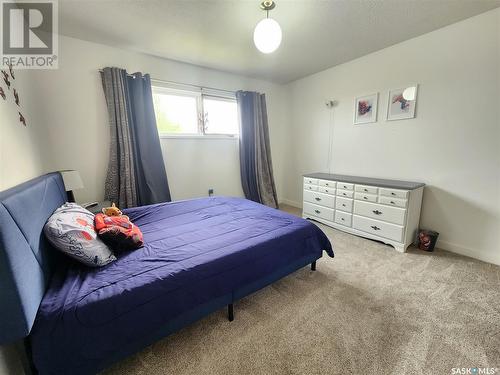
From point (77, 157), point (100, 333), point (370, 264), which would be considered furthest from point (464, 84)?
point (77, 157)

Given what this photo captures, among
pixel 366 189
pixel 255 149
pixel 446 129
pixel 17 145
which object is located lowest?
pixel 366 189

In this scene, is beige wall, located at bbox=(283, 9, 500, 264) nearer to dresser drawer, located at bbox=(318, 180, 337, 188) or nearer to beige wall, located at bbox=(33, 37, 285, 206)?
dresser drawer, located at bbox=(318, 180, 337, 188)

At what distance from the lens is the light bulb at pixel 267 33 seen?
1.63 meters

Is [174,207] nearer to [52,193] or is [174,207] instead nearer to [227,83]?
[52,193]

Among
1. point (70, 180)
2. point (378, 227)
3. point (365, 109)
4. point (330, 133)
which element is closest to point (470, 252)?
point (378, 227)

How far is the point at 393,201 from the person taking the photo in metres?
2.45

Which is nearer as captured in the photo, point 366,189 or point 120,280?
point 120,280

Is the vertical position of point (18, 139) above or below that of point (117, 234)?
above

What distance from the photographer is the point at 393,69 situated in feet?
8.89

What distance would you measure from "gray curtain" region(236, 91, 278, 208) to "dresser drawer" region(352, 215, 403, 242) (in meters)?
1.59

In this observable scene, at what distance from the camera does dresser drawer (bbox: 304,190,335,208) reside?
3.11 m

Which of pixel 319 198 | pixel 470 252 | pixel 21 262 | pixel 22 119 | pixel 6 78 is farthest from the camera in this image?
pixel 319 198

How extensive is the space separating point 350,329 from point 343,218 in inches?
68.5

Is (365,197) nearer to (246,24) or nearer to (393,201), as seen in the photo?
(393,201)
